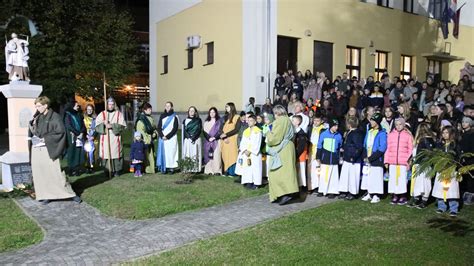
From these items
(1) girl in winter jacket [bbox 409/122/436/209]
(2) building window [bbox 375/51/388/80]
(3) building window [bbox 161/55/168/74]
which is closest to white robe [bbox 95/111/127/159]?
(1) girl in winter jacket [bbox 409/122/436/209]

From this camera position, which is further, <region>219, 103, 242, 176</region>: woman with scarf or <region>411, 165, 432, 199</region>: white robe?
<region>219, 103, 242, 176</region>: woman with scarf

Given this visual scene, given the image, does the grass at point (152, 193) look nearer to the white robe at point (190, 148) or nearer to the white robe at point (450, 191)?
the white robe at point (190, 148)

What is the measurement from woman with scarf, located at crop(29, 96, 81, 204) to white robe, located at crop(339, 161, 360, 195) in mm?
5150

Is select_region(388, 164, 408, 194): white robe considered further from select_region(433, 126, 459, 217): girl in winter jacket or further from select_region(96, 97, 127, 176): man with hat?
select_region(96, 97, 127, 176): man with hat

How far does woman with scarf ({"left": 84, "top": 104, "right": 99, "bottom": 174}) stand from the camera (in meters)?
12.3

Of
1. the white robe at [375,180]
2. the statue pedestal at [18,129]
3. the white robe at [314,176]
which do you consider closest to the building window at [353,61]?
the white robe at [314,176]

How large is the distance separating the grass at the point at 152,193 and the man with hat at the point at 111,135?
15.6 inches

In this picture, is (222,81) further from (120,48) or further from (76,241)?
(76,241)

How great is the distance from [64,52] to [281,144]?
19.0 m

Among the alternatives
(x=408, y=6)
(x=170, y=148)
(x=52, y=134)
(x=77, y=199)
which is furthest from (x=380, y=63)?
(x=52, y=134)

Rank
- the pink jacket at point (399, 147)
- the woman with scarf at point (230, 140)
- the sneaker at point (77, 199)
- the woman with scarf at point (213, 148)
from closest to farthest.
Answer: the pink jacket at point (399, 147), the sneaker at point (77, 199), the woman with scarf at point (230, 140), the woman with scarf at point (213, 148)

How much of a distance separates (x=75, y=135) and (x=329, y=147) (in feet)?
20.7

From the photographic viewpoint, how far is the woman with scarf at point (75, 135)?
11.6 meters

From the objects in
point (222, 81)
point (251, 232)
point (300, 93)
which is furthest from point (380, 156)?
point (222, 81)
